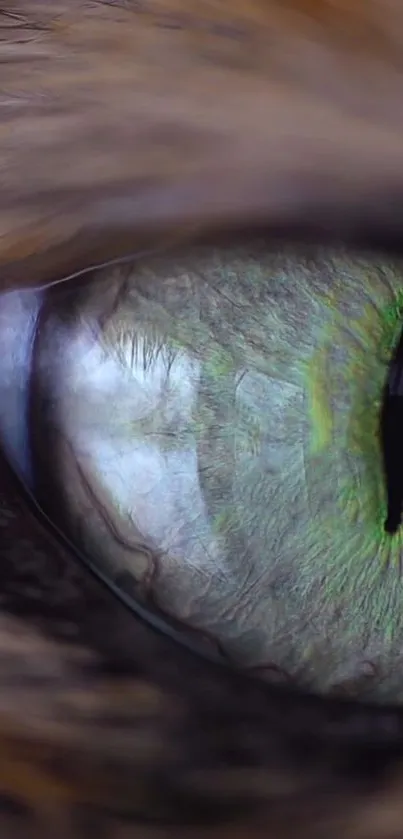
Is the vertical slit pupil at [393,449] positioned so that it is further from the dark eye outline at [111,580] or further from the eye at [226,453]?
the dark eye outline at [111,580]

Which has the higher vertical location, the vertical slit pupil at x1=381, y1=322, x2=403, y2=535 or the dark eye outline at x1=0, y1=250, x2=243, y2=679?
the vertical slit pupil at x1=381, y1=322, x2=403, y2=535

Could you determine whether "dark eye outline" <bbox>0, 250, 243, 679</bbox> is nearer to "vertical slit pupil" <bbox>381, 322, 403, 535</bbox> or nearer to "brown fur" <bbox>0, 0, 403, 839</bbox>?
"brown fur" <bbox>0, 0, 403, 839</bbox>

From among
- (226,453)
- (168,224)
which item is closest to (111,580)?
(226,453)

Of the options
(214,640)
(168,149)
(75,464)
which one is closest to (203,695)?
(214,640)

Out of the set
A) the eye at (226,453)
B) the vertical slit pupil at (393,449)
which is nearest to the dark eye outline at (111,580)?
the eye at (226,453)

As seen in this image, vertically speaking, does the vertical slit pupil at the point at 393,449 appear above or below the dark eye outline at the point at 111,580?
above

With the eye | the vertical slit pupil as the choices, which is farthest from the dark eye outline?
the vertical slit pupil

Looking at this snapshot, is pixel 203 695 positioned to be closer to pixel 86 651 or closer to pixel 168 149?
pixel 86 651
